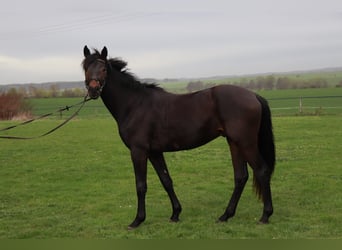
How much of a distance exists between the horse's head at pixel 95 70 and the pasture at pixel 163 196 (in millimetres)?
1901

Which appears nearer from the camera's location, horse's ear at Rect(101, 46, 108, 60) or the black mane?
horse's ear at Rect(101, 46, 108, 60)

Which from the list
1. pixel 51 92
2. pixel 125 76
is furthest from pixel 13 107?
pixel 125 76

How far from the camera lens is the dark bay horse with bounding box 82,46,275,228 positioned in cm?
540

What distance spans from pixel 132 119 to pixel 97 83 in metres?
0.69

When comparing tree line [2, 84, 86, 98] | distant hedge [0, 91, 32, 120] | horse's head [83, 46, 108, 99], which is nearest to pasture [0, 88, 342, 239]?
horse's head [83, 46, 108, 99]

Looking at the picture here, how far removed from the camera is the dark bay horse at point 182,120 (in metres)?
5.40

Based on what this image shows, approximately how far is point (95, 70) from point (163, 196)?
9.66 feet

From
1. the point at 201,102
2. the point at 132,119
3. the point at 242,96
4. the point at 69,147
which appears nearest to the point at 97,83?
the point at 132,119

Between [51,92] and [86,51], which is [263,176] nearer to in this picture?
[86,51]

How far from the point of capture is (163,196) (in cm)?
729

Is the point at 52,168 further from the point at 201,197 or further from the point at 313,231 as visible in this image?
the point at 313,231

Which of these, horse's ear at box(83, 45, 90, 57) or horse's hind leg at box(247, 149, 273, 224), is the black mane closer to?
horse's ear at box(83, 45, 90, 57)

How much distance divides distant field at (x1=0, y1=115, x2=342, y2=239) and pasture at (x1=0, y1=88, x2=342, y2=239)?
0.01 metres

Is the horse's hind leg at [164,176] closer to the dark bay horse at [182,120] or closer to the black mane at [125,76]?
the dark bay horse at [182,120]
